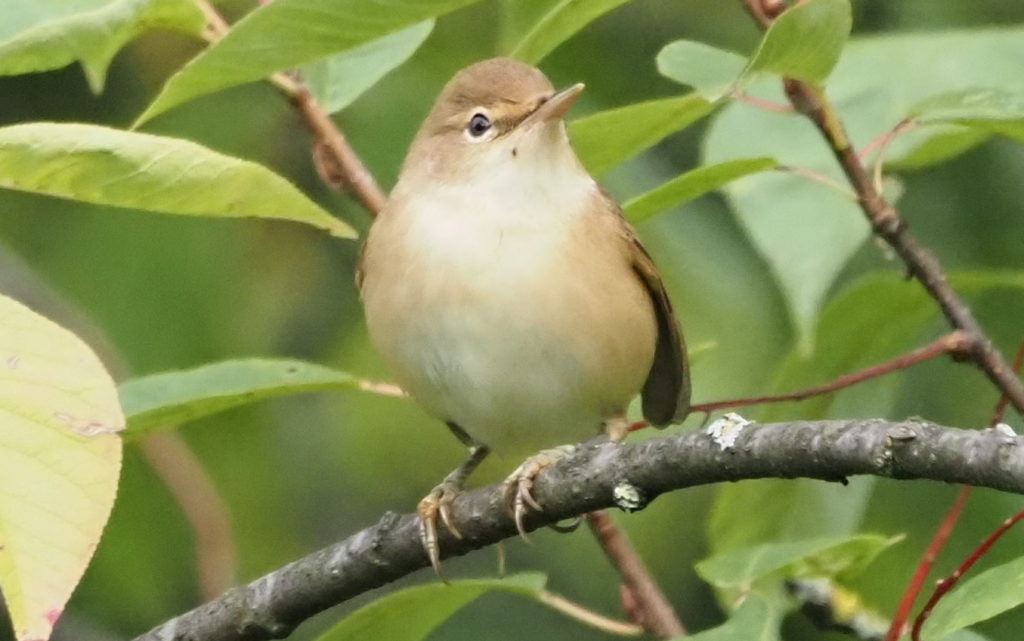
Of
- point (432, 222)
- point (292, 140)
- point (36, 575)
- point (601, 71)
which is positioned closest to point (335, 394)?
point (292, 140)

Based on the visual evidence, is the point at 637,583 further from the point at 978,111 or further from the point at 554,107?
the point at 978,111

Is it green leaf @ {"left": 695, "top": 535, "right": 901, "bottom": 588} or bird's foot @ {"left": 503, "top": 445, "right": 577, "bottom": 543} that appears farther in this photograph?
green leaf @ {"left": 695, "top": 535, "right": 901, "bottom": 588}

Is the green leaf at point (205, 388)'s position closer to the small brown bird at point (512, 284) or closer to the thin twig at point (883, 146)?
the small brown bird at point (512, 284)

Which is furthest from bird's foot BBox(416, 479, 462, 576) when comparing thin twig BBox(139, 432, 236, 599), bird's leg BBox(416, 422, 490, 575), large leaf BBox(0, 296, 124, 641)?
thin twig BBox(139, 432, 236, 599)

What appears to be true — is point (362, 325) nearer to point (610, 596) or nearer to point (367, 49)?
point (610, 596)

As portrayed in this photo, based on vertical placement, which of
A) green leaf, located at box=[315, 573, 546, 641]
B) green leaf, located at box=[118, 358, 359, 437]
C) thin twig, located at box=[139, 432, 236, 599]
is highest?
green leaf, located at box=[118, 358, 359, 437]

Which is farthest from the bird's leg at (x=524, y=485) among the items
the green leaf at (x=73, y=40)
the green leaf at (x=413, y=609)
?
the green leaf at (x=73, y=40)

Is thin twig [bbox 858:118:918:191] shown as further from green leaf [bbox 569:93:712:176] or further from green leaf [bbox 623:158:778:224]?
green leaf [bbox 569:93:712:176]
